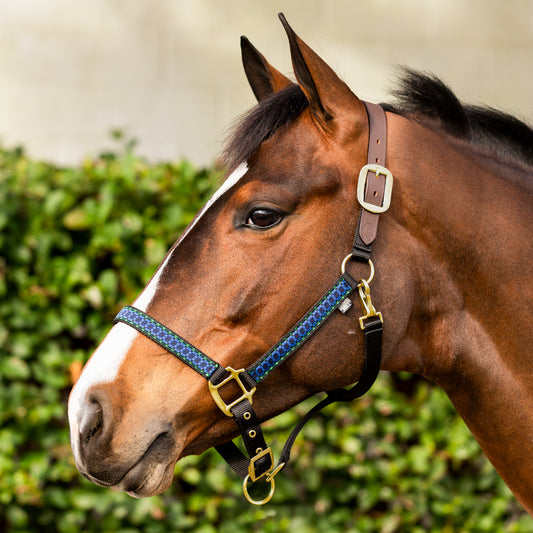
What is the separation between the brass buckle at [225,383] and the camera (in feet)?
4.88

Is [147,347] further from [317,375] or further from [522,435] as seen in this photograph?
[522,435]

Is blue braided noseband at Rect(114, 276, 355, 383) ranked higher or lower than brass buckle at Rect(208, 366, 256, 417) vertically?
higher

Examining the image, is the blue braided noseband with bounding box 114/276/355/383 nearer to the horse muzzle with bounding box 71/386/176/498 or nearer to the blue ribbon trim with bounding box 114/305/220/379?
the blue ribbon trim with bounding box 114/305/220/379

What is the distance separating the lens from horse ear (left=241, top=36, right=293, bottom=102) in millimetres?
1959

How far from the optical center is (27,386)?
319cm

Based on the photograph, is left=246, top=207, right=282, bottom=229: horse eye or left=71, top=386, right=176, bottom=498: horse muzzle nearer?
left=71, top=386, right=176, bottom=498: horse muzzle

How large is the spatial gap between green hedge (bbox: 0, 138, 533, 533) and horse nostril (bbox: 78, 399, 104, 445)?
179 cm

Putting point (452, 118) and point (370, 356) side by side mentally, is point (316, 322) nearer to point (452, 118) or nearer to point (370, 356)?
point (370, 356)

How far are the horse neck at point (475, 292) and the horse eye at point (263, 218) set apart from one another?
1.11ft

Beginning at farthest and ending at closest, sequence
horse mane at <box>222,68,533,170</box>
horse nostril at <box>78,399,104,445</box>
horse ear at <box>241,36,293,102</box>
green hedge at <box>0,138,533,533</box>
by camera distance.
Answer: green hedge at <box>0,138,533,533</box> < horse ear at <box>241,36,293,102</box> < horse mane at <box>222,68,533,170</box> < horse nostril at <box>78,399,104,445</box>

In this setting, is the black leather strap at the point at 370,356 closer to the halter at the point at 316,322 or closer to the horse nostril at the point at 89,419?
the halter at the point at 316,322

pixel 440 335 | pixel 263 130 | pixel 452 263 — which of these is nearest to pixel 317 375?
pixel 440 335

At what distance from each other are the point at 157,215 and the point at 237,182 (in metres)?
1.87

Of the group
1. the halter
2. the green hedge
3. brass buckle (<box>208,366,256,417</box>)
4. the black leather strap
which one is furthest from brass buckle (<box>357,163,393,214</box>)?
the green hedge
